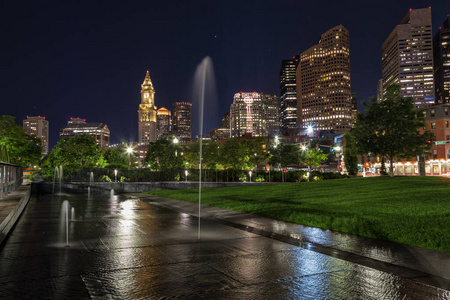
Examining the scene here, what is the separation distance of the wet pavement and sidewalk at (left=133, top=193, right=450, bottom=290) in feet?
0.07

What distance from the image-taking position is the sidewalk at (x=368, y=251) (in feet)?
20.6

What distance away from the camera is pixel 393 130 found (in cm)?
3114

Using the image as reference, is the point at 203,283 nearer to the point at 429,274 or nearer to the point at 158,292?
the point at 158,292

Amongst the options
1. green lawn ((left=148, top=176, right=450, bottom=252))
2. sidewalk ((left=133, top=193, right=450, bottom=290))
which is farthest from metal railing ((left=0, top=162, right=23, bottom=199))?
sidewalk ((left=133, top=193, right=450, bottom=290))

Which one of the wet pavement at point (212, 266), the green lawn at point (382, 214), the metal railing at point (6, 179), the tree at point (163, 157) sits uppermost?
the tree at point (163, 157)

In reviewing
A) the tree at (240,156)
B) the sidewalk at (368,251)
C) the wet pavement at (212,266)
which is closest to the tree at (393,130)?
the sidewalk at (368,251)

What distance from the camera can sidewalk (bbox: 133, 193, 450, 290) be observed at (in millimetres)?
6270

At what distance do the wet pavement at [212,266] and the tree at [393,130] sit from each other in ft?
78.5

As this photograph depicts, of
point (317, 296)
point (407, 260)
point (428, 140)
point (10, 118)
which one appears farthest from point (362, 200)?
point (10, 118)

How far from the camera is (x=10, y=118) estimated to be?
41469 millimetres

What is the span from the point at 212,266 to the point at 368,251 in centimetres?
370

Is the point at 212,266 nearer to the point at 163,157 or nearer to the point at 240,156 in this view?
the point at 163,157

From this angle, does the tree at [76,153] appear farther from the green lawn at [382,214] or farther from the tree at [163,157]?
the green lawn at [382,214]

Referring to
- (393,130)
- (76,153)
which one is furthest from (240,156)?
(393,130)
